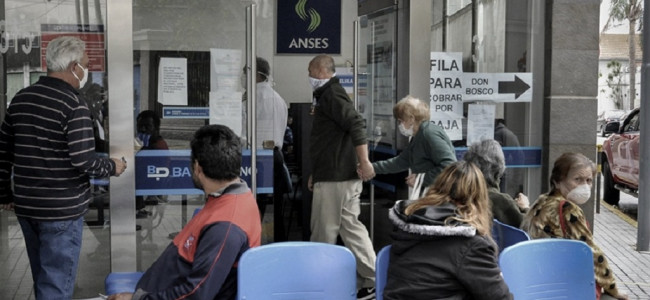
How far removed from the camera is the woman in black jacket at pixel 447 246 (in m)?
3.38

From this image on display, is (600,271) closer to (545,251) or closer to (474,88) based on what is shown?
(545,251)

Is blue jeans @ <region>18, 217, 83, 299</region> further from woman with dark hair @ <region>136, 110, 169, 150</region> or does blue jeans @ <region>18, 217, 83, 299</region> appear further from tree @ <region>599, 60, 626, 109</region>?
tree @ <region>599, 60, 626, 109</region>

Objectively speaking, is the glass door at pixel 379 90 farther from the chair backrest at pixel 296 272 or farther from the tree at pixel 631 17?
the tree at pixel 631 17

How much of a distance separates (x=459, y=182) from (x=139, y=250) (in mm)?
3522

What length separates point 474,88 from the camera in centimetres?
737

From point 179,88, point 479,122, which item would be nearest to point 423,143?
point 479,122

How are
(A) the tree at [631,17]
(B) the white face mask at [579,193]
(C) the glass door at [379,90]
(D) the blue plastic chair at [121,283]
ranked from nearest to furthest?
1. (D) the blue plastic chair at [121,283]
2. (B) the white face mask at [579,193]
3. (C) the glass door at [379,90]
4. (A) the tree at [631,17]

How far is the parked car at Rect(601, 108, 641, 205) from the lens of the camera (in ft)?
41.0

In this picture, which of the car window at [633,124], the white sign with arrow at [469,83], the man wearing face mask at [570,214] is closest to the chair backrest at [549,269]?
the man wearing face mask at [570,214]

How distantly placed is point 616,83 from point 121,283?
7838cm

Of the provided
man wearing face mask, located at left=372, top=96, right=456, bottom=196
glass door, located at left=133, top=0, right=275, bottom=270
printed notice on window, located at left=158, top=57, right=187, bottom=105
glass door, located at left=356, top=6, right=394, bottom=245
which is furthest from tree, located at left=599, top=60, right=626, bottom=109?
printed notice on window, located at left=158, top=57, right=187, bottom=105

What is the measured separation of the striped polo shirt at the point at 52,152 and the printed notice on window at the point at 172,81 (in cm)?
132

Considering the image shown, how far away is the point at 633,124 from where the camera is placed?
42.4ft

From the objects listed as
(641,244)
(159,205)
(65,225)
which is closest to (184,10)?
(159,205)
